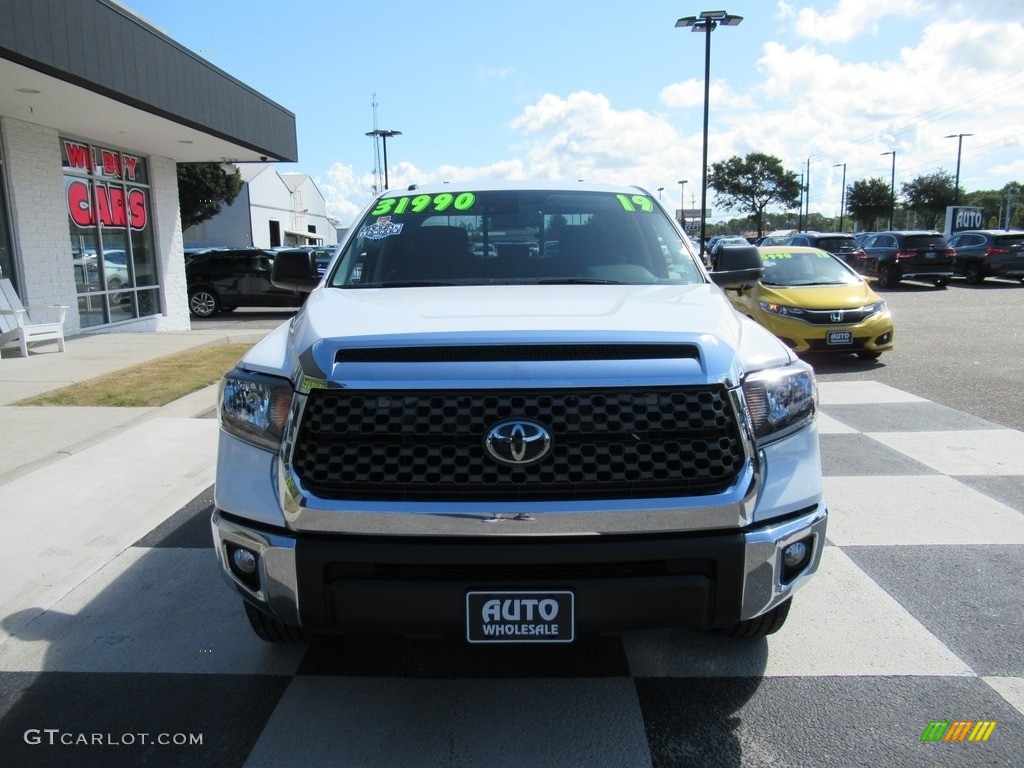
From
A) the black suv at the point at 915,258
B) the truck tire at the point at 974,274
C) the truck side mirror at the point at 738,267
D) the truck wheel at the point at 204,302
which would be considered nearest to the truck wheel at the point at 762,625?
the truck side mirror at the point at 738,267

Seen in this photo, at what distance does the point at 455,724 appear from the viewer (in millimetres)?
2711

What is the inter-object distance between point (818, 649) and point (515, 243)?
220cm

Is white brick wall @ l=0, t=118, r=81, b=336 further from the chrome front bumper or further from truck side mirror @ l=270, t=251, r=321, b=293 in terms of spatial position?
the chrome front bumper

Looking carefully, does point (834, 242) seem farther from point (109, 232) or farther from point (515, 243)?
point (515, 243)

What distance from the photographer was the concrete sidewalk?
6.10 meters

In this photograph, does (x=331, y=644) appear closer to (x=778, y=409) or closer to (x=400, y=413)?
(x=400, y=413)

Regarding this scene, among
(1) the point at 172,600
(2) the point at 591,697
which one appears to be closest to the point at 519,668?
(2) the point at 591,697

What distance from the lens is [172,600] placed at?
145 inches

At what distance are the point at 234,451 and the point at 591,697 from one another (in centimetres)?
151

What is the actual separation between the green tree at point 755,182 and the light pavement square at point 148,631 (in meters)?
69.7

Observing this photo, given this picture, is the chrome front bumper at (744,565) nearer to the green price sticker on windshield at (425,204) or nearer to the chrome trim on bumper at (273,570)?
the chrome trim on bumper at (273,570)

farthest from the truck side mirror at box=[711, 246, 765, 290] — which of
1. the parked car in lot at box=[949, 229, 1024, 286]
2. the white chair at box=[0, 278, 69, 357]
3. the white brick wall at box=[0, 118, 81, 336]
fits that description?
the parked car in lot at box=[949, 229, 1024, 286]

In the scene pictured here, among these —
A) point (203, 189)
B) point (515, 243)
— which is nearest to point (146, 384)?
point (515, 243)

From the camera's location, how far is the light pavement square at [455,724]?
2533 millimetres
